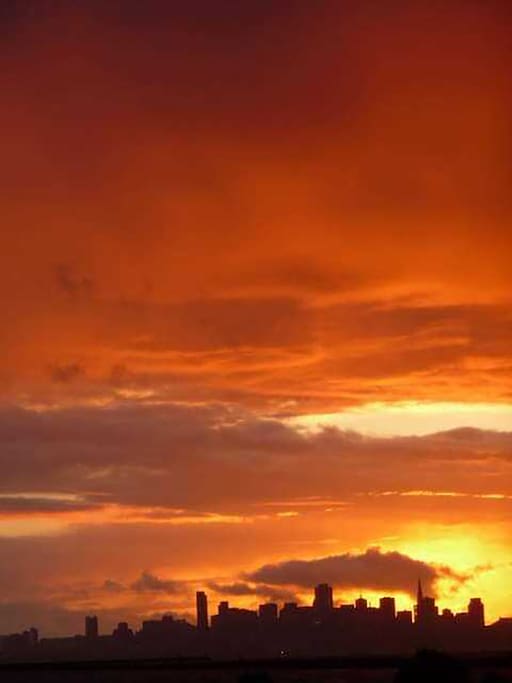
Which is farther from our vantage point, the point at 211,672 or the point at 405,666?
the point at 211,672

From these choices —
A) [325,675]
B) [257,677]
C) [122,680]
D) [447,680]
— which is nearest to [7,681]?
[122,680]

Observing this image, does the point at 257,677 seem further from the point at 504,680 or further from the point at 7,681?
the point at 7,681

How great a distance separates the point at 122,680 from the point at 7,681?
13068mm

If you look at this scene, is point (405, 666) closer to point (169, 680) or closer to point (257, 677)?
point (257, 677)

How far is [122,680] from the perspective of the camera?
196625mm

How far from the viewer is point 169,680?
18562 cm

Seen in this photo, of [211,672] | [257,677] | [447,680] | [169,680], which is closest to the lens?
A: [447,680]

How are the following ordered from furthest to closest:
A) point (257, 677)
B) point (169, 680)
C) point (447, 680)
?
1. point (169, 680)
2. point (257, 677)
3. point (447, 680)

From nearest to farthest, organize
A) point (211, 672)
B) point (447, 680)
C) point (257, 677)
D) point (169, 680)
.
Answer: point (447, 680), point (257, 677), point (169, 680), point (211, 672)

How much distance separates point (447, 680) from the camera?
114812 millimetres

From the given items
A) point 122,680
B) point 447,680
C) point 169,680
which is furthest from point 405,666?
point 122,680

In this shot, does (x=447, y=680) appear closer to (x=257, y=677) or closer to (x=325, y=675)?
(x=257, y=677)

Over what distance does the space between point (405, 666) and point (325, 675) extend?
243 ft

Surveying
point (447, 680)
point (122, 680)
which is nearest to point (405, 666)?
point (447, 680)
